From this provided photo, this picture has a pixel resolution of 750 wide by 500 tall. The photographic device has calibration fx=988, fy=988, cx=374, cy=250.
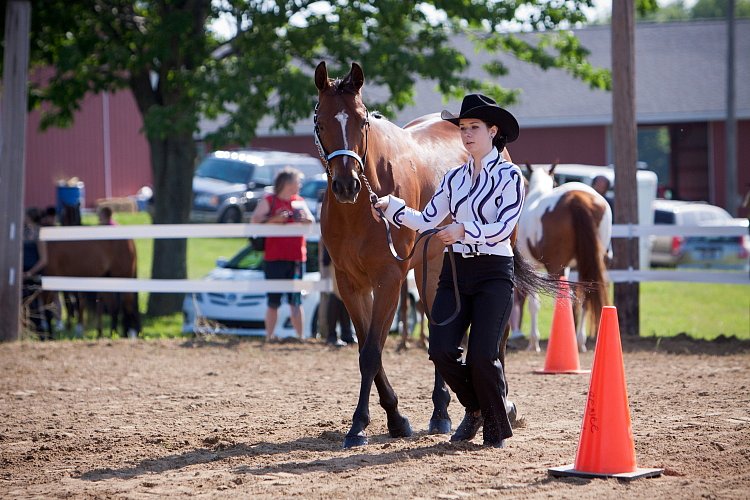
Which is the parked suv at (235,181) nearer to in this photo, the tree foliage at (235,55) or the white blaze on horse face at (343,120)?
the tree foliage at (235,55)

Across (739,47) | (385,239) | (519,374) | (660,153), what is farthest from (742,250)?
(660,153)

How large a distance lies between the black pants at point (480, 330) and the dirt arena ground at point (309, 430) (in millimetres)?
326

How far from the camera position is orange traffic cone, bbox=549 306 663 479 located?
498 centimetres

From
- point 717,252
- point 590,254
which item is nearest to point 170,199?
point 590,254

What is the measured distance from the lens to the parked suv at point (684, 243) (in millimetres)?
24047

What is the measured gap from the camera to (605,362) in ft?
17.1

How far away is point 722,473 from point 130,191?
3399cm

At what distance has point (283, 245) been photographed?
12172 millimetres

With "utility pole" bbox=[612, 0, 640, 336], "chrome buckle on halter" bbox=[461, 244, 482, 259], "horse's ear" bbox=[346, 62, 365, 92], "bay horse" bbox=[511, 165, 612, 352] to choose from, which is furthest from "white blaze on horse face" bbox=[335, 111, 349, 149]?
"utility pole" bbox=[612, 0, 640, 336]

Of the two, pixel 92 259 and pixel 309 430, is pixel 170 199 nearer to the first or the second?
pixel 92 259

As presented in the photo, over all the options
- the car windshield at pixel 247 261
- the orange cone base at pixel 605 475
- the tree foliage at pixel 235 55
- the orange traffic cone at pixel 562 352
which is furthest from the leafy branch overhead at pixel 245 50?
the orange cone base at pixel 605 475

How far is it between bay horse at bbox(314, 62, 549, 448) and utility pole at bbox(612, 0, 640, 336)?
5829 mm

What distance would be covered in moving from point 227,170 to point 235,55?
14.3m

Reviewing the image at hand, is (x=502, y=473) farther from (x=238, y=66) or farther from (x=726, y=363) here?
(x=238, y=66)
